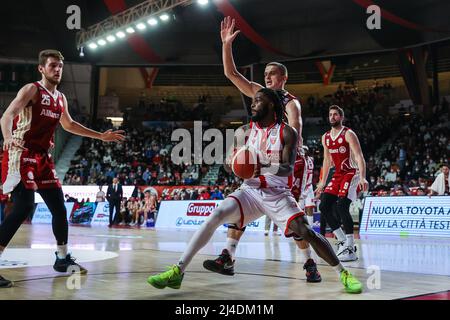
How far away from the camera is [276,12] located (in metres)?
24.4

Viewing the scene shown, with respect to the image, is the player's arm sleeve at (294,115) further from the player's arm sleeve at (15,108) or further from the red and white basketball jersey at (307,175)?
the player's arm sleeve at (15,108)

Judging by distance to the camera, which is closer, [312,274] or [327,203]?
[312,274]

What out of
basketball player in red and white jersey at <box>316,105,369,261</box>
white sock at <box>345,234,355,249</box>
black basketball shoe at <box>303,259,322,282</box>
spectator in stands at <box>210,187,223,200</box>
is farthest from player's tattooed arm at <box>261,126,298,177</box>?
spectator in stands at <box>210,187,223,200</box>

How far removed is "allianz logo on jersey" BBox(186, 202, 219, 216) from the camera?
15.8 metres

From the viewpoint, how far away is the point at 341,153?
7.45 metres

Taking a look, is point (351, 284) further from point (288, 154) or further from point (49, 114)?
point (49, 114)

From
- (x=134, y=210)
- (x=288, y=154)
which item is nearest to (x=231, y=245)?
(x=288, y=154)

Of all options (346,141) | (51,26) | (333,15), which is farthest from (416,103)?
(346,141)

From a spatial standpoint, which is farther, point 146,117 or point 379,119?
point 146,117

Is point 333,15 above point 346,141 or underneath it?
above

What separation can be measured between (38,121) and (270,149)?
2.15 meters

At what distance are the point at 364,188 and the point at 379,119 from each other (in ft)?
63.4

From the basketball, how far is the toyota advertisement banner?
10888 mm
